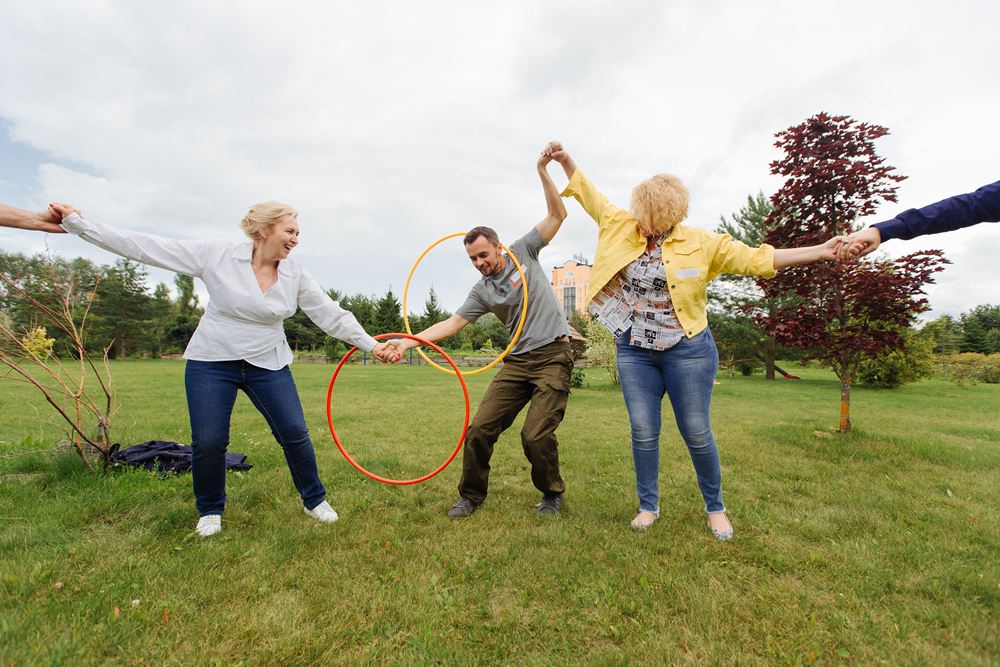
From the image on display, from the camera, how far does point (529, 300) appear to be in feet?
13.6

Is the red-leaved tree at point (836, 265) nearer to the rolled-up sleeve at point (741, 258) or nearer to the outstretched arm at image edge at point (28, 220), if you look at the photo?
the rolled-up sleeve at point (741, 258)

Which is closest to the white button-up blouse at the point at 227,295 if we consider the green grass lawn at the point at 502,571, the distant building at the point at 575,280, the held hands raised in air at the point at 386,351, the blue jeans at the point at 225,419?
the blue jeans at the point at 225,419

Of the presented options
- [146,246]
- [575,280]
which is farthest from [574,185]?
[575,280]

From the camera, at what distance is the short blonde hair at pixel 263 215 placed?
11.4 ft

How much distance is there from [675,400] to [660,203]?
1.32 metres

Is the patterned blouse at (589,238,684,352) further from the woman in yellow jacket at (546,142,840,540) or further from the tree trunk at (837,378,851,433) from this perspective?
the tree trunk at (837,378,851,433)

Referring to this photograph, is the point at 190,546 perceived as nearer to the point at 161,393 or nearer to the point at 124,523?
the point at 124,523

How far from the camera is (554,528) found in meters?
3.60

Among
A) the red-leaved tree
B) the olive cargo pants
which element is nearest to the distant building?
the red-leaved tree

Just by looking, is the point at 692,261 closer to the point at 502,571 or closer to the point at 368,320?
the point at 502,571

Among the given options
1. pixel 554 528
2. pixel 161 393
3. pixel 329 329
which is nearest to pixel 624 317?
pixel 554 528

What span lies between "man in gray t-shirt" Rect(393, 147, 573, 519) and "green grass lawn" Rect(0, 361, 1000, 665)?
31 cm

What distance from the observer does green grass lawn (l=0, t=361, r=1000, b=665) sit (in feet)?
7.54

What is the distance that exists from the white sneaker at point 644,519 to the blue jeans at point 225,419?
7.63ft
